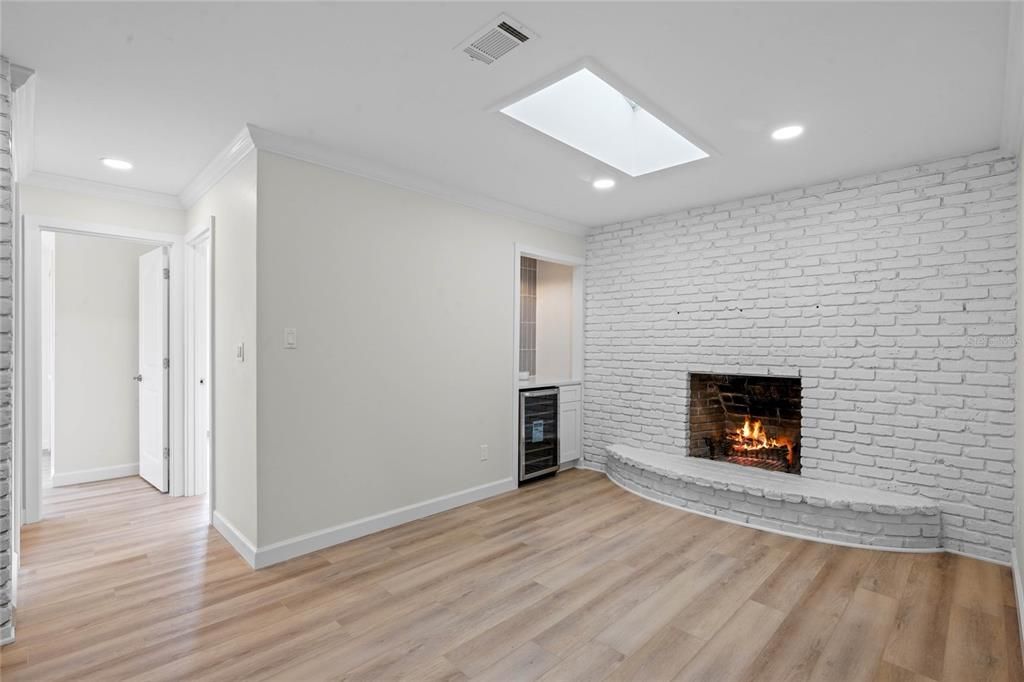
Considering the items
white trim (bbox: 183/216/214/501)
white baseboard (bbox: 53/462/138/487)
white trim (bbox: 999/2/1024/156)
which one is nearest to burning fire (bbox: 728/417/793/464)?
white trim (bbox: 999/2/1024/156)

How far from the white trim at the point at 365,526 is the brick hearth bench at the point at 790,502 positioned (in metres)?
1.38

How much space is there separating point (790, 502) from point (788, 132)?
7.99ft

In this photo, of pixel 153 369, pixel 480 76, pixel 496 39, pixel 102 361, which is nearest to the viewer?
pixel 496 39

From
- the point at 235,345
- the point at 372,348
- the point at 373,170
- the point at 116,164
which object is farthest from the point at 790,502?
the point at 116,164

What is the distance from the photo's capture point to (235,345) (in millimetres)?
3219

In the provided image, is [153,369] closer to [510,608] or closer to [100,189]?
[100,189]

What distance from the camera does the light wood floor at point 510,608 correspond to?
210 centimetres

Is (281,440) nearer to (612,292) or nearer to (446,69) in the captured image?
(446,69)

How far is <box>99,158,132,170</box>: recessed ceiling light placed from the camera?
338 centimetres


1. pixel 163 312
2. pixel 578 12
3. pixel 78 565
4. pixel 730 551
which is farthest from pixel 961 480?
pixel 163 312

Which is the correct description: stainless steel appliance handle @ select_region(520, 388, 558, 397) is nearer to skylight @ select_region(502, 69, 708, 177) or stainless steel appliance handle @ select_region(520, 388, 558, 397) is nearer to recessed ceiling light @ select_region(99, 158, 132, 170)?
skylight @ select_region(502, 69, 708, 177)

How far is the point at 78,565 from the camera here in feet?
9.90

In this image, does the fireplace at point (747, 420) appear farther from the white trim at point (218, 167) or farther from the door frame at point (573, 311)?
the white trim at point (218, 167)

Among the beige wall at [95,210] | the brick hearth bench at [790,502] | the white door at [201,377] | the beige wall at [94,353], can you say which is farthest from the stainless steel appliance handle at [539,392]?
the beige wall at [94,353]
